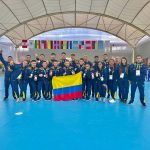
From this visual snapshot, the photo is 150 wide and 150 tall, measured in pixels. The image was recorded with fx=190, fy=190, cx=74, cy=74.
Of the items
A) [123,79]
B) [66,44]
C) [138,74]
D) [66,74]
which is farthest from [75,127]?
[66,44]

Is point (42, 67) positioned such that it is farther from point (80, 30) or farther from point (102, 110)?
point (80, 30)

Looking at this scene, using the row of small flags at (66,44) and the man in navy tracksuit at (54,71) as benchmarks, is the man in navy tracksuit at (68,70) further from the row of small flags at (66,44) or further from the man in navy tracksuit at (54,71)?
the row of small flags at (66,44)

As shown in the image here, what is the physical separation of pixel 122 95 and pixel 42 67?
3319 mm

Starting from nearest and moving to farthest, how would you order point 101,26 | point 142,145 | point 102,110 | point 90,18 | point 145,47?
point 142,145 < point 102,110 < point 90,18 < point 101,26 < point 145,47

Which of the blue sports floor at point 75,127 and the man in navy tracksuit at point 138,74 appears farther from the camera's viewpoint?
the man in navy tracksuit at point 138,74

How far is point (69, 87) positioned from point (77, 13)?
832cm

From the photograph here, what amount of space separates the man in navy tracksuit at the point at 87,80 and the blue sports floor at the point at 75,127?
1226 mm

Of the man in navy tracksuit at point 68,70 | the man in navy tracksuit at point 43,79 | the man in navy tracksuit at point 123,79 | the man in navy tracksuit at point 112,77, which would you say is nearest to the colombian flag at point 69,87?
the man in navy tracksuit at point 68,70

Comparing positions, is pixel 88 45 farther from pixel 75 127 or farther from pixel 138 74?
pixel 75 127

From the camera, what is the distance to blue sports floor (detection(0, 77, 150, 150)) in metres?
3.58

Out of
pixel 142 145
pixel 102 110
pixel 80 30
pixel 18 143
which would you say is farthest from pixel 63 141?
pixel 80 30

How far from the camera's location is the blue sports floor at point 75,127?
3.58 meters

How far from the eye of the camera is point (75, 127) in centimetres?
447

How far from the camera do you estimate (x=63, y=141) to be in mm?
3711
